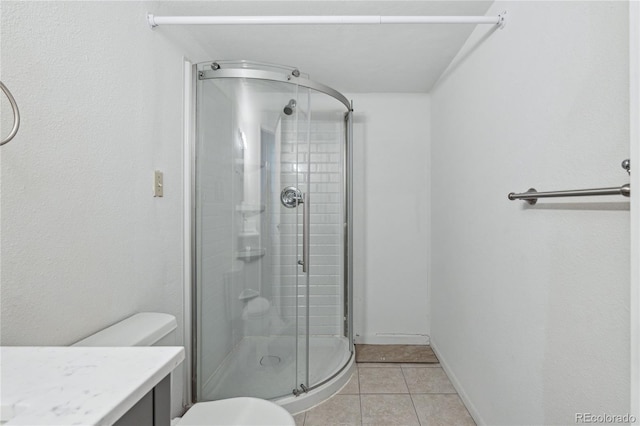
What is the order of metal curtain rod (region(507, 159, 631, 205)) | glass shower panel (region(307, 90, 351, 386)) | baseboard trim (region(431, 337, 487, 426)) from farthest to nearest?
glass shower panel (region(307, 90, 351, 386))
baseboard trim (region(431, 337, 487, 426))
metal curtain rod (region(507, 159, 631, 205))

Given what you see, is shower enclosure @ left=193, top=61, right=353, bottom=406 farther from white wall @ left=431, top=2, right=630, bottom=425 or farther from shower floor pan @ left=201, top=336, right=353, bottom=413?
white wall @ left=431, top=2, right=630, bottom=425

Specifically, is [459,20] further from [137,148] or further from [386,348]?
[386,348]

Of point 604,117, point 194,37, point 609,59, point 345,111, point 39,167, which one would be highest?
point 194,37

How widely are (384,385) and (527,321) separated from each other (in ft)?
3.97

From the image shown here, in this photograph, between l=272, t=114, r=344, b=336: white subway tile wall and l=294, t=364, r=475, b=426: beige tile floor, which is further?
l=272, t=114, r=344, b=336: white subway tile wall

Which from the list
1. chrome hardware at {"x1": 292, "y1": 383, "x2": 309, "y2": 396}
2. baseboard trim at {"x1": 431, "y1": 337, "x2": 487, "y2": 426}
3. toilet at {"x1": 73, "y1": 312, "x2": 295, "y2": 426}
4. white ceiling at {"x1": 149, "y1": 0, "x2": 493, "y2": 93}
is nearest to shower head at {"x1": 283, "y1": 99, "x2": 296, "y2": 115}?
white ceiling at {"x1": 149, "y1": 0, "x2": 493, "y2": 93}

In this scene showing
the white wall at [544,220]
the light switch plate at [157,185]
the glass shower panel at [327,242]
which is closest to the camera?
the white wall at [544,220]

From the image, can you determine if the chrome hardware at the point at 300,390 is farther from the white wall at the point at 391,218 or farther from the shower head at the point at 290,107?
the shower head at the point at 290,107

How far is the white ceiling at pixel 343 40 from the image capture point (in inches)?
62.4

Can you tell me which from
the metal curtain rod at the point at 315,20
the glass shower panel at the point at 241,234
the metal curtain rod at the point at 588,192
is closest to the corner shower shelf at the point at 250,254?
the glass shower panel at the point at 241,234

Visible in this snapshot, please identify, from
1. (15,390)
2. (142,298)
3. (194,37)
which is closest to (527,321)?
(15,390)

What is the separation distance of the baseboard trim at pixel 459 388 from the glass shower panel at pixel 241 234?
1.05m

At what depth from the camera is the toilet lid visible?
1.28 metres

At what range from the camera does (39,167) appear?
888 mm
